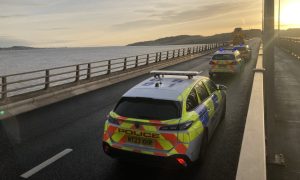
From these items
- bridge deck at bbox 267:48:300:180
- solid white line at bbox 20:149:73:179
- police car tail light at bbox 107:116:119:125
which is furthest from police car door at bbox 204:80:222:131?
solid white line at bbox 20:149:73:179

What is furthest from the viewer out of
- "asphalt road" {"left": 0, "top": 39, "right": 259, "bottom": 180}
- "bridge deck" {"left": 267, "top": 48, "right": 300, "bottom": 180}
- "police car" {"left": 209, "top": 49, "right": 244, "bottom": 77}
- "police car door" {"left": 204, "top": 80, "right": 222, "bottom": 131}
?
"police car" {"left": 209, "top": 49, "right": 244, "bottom": 77}

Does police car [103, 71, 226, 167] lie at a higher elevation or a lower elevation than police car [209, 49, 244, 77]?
lower

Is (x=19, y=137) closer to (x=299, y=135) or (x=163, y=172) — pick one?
(x=163, y=172)

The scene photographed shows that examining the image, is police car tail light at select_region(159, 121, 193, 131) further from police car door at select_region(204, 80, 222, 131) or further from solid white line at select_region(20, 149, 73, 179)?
solid white line at select_region(20, 149, 73, 179)

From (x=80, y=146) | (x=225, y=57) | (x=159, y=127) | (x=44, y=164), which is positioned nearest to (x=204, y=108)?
(x=159, y=127)

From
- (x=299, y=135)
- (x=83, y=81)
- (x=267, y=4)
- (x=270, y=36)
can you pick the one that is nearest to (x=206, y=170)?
(x=270, y=36)

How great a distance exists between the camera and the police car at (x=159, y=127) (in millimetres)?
5516

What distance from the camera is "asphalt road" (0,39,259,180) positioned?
6.07m

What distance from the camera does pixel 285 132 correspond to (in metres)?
11.4

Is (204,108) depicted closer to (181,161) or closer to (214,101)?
(214,101)

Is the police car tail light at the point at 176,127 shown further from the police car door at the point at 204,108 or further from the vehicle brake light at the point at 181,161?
the police car door at the point at 204,108

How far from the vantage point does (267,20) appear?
7250 mm

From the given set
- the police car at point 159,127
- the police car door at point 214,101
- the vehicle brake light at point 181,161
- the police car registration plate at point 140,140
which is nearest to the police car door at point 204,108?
the police car at point 159,127

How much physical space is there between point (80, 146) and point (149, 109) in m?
2.73
